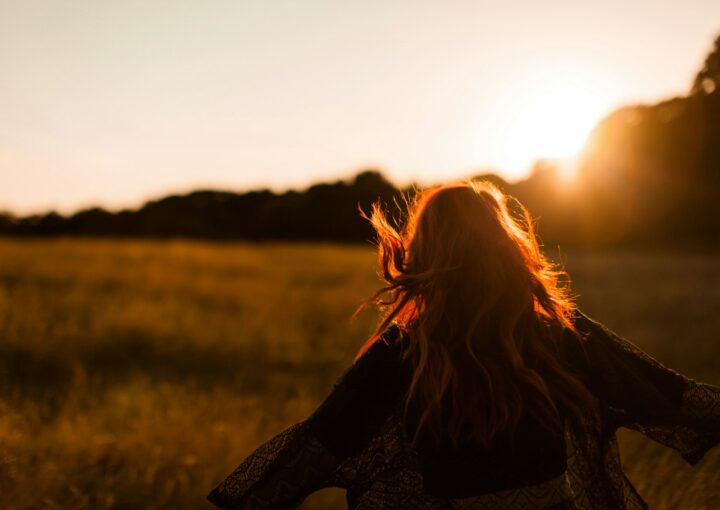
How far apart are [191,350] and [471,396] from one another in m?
7.23

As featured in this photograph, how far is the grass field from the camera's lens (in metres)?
3.58

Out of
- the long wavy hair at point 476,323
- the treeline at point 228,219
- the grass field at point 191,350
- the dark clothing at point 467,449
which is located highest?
the treeline at point 228,219

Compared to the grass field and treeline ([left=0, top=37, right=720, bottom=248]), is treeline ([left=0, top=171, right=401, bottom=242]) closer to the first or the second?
treeline ([left=0, top=37, right=720, bottom=248])

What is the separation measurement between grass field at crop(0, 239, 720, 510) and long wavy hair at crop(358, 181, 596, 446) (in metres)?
1.73

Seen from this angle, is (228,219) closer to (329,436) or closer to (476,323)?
(329,436)

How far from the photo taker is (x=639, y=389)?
2000mm

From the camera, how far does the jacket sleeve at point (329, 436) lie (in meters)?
1.88

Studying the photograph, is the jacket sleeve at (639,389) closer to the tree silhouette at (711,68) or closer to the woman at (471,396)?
the woman at (471,396)

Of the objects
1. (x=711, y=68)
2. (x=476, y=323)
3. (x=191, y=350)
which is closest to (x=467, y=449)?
(x=476, y=323)

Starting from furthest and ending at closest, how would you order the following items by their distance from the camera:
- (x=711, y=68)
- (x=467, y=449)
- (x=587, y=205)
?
(x=587, y=205)
(x=711, y=68)
(x=467, y=449)

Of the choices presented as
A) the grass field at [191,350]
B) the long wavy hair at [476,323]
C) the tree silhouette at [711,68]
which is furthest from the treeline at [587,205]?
the long wavy hair at [476,323]

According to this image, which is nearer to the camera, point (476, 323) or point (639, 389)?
point (476, 323)

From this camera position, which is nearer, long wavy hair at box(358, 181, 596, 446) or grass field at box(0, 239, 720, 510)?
long wavy hair at box(358, 181, 596, 446)

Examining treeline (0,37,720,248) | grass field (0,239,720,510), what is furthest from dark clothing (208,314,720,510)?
treeline (0,37,720,248)
